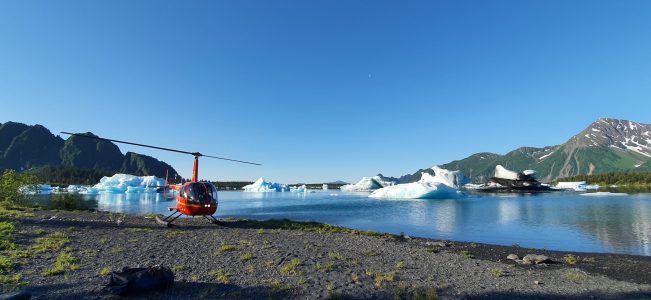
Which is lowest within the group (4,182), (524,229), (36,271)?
(524,229)

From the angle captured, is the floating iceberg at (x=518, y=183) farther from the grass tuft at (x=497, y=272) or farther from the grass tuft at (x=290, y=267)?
the grass tuft at (x=290, y=267)

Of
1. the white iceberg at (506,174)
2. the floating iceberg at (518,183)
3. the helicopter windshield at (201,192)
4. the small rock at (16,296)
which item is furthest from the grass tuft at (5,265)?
the white iceberg at (506,174)

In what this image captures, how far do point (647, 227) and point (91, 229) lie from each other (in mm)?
39489

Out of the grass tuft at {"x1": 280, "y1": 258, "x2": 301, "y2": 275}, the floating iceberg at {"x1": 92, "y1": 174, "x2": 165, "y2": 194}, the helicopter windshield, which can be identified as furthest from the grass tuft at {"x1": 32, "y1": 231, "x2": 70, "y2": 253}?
the floating iceberg at {"x1": 92, "y1": 174, "x2": 165, "y2": 194}

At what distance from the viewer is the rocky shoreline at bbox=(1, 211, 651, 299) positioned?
820 centimetres

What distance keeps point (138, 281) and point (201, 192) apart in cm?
1341

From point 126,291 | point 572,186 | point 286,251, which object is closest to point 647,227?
point 286,251

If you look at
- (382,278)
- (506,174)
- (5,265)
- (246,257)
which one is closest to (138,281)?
(246,257)

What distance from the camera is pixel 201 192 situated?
67.1 ft

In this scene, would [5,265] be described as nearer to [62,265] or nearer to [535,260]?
[62,265]

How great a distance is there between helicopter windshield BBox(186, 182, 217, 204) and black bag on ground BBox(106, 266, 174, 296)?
12655 millimetres

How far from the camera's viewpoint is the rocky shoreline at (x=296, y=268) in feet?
26.9

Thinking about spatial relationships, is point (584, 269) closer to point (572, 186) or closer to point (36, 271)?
point (36, 271)

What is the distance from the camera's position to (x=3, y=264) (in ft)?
30.0
